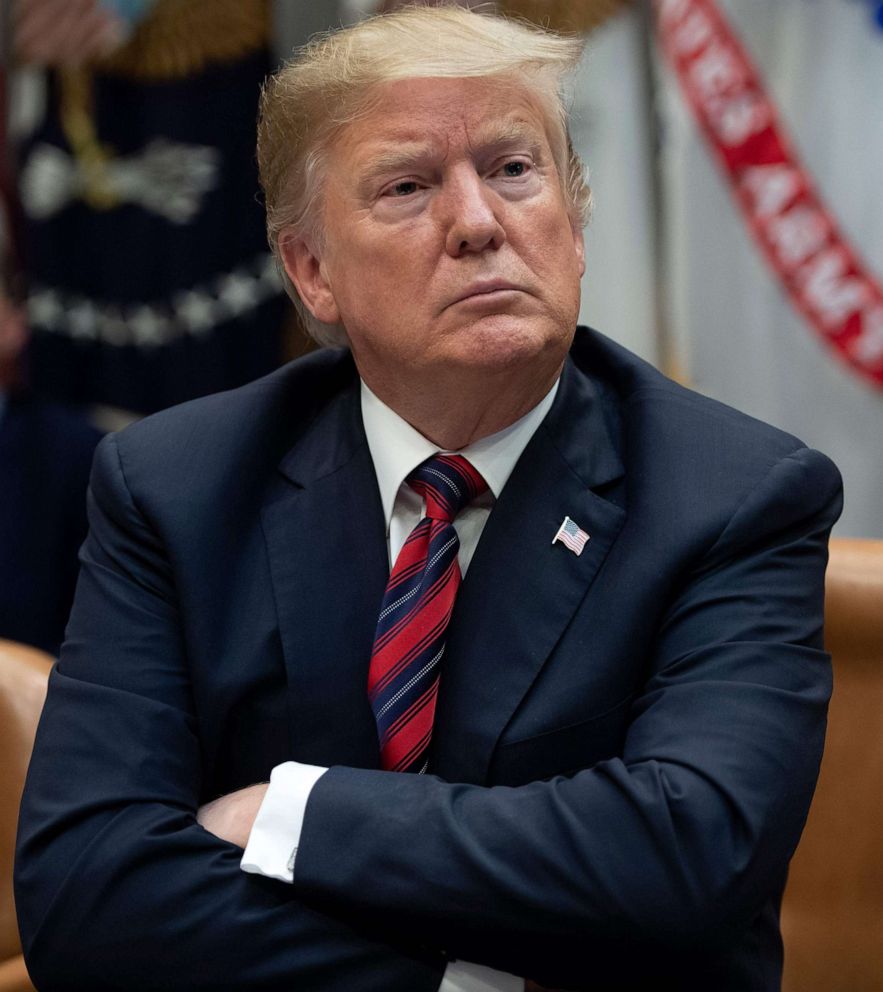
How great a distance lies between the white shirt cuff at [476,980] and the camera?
1.50 meters

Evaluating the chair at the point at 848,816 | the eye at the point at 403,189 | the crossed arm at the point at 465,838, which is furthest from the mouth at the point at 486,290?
the chair at the point at 848,816

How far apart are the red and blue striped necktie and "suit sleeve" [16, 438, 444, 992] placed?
23 cm

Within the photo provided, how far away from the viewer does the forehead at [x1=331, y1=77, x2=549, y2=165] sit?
5.50 ft

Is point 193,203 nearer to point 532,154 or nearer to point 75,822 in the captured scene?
point 532,154

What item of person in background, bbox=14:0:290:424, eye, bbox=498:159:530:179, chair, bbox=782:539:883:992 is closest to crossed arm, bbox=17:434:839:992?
chair, bbox=782:539:883:992

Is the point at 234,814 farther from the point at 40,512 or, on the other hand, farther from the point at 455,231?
the point at 40,512

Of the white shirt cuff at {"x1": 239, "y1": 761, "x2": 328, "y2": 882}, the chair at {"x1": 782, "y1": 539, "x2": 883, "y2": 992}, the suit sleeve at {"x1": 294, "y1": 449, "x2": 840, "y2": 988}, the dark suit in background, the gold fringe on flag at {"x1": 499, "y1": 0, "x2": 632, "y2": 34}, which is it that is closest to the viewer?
the suit sleeve at {"x1": 294, "y1": 449, "x2": 840, "y2": 988}

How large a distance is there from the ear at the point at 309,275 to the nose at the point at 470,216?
0.87 ft

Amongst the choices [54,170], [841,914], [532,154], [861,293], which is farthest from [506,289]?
[54,170]

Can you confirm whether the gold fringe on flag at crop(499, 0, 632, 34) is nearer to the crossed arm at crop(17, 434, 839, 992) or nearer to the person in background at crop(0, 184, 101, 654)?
the person in background at crop(0, 184, 101, 654)

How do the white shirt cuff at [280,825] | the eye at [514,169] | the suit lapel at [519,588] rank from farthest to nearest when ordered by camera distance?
A: the eye at [514,169]
the suit lapel at [519,588]
the white shirt cuff at [280,825]

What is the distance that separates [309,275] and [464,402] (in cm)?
34

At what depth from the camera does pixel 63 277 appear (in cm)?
348

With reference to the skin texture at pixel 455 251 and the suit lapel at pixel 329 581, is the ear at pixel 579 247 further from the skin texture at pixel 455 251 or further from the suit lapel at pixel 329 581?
the suit lapel at pixel 329 581
